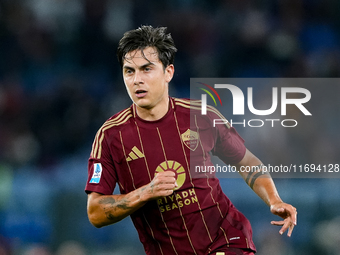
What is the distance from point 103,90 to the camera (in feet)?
22.1

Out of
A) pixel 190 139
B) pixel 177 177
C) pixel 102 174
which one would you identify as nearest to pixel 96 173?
pixel 102 174

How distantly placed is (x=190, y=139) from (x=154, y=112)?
326mm

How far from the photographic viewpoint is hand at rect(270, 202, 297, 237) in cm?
282

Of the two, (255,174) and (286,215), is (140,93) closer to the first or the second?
(255,174)

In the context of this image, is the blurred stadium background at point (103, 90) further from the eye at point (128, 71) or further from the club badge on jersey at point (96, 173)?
the eye at point (128, 71)

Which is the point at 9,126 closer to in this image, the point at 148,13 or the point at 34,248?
the point at 34,248

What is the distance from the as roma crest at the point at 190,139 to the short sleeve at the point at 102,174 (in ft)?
1.80

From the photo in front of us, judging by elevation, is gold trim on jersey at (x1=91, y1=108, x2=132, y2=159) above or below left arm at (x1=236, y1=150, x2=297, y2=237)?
above

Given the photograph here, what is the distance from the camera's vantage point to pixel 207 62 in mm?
6898

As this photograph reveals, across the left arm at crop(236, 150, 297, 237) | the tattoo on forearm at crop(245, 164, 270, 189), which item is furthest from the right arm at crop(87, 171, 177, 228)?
the tattoo on forearm at crop(245, 164, 270, 189)

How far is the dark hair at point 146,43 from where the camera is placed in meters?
3.21

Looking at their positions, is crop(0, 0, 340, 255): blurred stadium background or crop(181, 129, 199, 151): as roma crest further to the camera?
crop(0, 0, 340, 255): blurred stadium background

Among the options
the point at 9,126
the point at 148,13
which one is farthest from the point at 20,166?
the point at 148,13

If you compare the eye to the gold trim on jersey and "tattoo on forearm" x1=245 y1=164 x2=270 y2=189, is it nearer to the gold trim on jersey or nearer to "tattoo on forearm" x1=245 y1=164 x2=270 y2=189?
the gold trim on jersey
